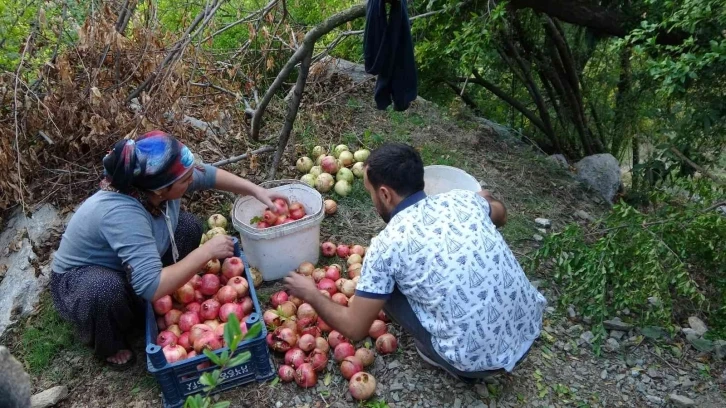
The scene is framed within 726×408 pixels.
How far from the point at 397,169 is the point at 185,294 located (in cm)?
145

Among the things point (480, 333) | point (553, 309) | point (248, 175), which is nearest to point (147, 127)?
point (248, 175)

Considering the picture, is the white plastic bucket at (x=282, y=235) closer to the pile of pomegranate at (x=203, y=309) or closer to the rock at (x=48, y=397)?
the pile of pomegranate at (x=203, y=309)

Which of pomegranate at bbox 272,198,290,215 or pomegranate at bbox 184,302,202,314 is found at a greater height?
pomegranate at bbox 272,198,290,215

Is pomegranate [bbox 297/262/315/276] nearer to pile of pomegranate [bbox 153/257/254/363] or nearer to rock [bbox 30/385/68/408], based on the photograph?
pile of pomegranate [bbox 153/257/254/363]

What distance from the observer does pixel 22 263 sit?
3.49m

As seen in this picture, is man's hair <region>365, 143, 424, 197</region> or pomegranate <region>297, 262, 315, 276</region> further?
pomegranate <region>297, 262, 315, 276</region>

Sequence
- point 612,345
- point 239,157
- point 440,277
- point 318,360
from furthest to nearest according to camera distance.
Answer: point 239,157, point 612,345, point 318,360, point 440,277

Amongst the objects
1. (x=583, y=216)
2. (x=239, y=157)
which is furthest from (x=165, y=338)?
(x=583, y=216)

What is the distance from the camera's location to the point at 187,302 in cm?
298

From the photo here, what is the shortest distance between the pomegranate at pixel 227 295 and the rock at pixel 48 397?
906 mm

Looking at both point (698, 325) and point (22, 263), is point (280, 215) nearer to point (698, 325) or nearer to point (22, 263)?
point (22, 263)

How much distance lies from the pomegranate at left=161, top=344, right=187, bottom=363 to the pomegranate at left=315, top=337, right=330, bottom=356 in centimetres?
68

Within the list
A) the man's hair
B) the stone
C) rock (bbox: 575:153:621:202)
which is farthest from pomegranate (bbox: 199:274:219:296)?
rock (bbox: 575:153:621:202)

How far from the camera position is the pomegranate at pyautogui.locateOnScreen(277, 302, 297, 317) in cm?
302
